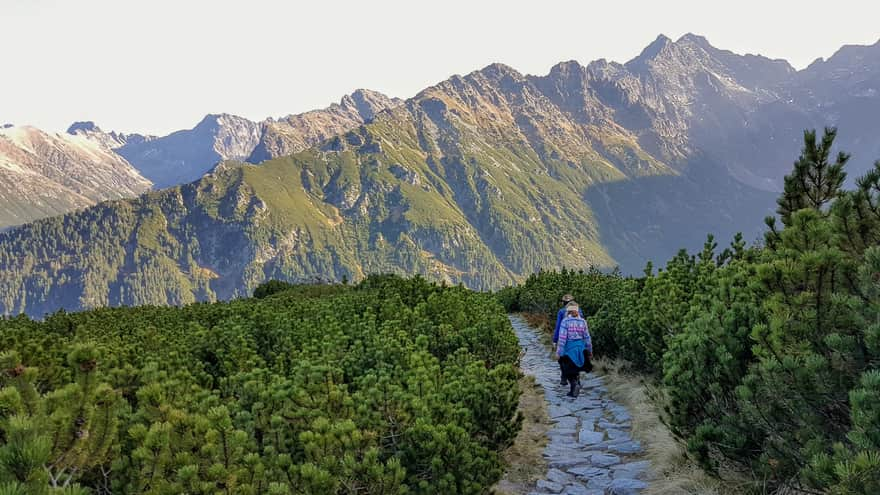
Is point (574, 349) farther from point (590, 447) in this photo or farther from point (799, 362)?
point (799, 362)

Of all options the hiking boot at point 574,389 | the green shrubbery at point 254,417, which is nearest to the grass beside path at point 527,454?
the hiking boot at point 574,389

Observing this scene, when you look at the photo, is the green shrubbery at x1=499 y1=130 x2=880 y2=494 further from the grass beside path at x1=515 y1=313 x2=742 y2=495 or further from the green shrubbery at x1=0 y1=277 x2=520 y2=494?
the green shrubbery at x1=0 y1=277 x2=520 y2=494

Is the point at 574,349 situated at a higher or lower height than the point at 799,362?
lower

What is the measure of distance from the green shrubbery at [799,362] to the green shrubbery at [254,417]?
7.13ft

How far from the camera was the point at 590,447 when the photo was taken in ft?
26.1

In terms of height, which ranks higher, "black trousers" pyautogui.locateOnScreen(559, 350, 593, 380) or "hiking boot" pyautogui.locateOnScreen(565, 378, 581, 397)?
"black trousers" pyautogui.locateOnScreen(559, 350, 593, 380)

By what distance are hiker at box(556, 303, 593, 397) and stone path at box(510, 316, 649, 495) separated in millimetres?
444

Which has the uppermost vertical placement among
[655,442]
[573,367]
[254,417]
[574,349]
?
[254,417]

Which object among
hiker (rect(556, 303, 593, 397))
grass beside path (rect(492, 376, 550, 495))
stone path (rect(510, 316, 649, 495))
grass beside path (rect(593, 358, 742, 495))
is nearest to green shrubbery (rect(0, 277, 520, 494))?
grass beside path (rect(492, 376, 550, 495))

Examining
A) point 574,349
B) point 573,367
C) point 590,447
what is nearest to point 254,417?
point 590,447

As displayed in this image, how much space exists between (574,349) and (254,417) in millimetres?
7966

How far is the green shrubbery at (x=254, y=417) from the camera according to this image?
295 centimetres

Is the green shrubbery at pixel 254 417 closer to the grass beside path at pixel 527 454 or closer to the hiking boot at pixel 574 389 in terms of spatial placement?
the grass beside path at pixel 527 454

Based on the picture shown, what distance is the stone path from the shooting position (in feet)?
21.4
